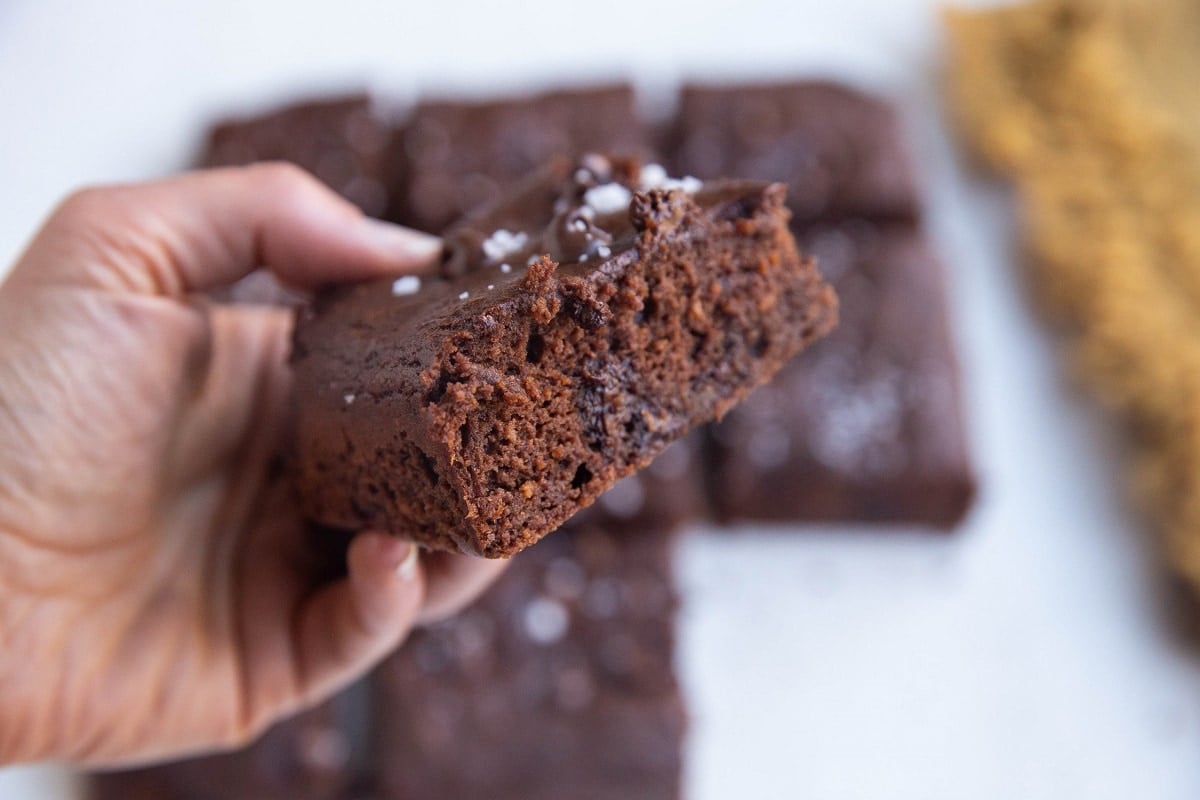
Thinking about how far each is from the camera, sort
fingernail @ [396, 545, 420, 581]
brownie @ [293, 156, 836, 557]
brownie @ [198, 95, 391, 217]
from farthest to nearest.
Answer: brownie @ [198, 95, 391, 217] → fingernail @ [396, 545, 420, 581] → brownie @ [293, 156, 836, 557]

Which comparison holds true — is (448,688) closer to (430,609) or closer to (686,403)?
(430,609)

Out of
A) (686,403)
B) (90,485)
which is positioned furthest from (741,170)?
(90,485)

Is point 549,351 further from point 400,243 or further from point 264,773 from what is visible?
point 264,773

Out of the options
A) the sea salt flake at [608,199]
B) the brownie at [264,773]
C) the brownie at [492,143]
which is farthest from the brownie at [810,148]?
the brownie at [264,773]

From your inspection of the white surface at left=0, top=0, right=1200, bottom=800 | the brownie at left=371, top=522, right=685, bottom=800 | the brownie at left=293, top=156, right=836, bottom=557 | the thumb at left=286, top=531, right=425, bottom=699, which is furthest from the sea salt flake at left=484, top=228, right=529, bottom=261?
the white surface at left=0, top=0, right=1200, bottom=800

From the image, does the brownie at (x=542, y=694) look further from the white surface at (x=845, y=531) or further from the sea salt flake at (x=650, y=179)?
the sea salt flake at (x=650, y=179)

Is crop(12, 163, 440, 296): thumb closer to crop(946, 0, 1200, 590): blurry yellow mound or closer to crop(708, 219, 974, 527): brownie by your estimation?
crop(708, 219, 974, 527): brownie

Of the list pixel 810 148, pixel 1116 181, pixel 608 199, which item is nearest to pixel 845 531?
pixel 810 148
